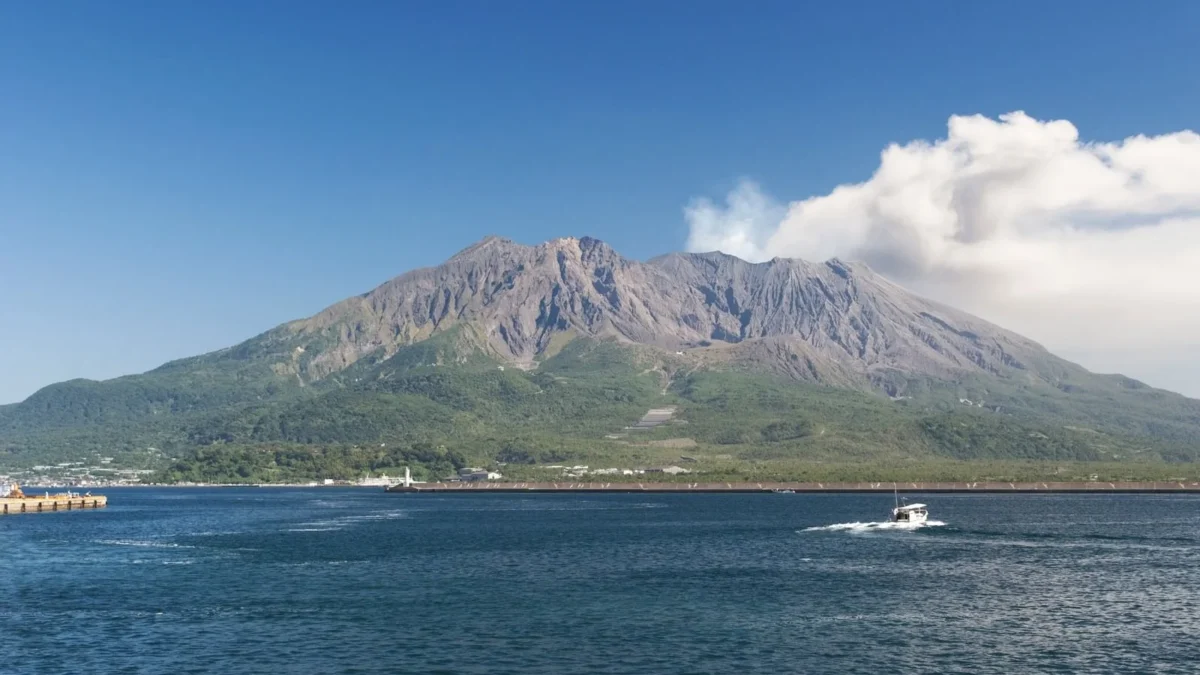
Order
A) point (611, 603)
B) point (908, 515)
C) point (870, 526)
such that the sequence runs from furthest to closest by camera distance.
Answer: point (908, 515) → point (870, 526) → point (611, 603)

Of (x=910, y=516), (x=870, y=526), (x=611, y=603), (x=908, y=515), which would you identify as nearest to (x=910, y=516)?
(x=910, y=516)

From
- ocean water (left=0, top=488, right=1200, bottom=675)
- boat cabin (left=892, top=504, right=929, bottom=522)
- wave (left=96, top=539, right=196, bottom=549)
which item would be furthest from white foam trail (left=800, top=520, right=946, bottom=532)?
wave (left=96, top=539, right=196, bottom=549)

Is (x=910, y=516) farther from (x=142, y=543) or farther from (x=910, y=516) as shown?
(x=142, y=543)

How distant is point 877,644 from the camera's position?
2694 inches

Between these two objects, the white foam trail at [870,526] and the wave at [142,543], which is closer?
the wave at [142,543]

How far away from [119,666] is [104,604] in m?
25.8

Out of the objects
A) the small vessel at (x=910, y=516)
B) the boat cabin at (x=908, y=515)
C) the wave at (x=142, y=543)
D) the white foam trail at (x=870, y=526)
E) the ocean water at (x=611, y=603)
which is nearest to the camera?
the ocean water at (x=611, y=603)

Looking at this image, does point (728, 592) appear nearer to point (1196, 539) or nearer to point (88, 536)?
point (1196, 539)

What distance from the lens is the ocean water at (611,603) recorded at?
6488 cm

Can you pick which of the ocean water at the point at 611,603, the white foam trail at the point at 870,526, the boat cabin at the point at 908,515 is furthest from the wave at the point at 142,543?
the boat cabin at the point at 908,515

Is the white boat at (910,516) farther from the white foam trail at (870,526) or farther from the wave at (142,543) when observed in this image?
the wave at (142,543)

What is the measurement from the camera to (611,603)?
281 ft

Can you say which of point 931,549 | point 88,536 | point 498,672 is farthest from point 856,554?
point 88,536

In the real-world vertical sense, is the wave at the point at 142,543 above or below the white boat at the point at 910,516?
below
